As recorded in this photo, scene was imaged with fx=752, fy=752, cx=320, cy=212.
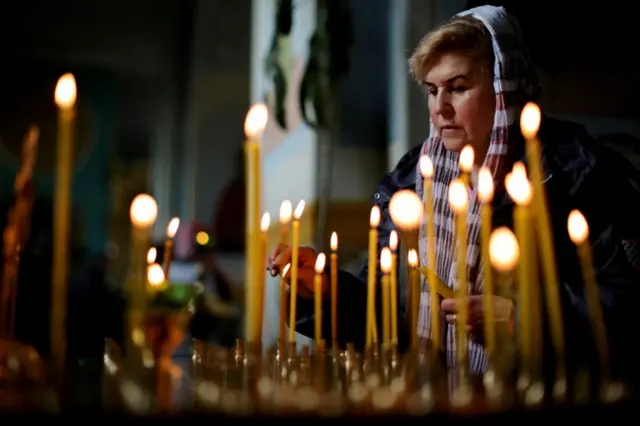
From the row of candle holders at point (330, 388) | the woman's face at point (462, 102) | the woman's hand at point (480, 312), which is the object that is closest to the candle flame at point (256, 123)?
the row of candle holders at point (330, 388)

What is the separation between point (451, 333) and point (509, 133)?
1.20ft

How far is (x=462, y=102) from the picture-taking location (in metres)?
1.31

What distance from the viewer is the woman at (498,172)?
3.73 feet

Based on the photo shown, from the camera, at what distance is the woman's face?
1.31 meters

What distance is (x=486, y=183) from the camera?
31.6 inches

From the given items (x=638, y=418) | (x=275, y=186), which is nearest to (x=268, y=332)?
(x=275, y=186)

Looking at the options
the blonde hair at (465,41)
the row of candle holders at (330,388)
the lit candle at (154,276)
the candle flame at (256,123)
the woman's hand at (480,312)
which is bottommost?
the row of candle holders at (330,388)

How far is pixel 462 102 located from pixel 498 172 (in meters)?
0.14

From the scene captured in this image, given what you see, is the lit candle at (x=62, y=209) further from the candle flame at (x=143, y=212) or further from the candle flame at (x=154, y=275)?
the candle flame at (x=154, y=275)

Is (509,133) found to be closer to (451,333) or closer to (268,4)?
(451,333)

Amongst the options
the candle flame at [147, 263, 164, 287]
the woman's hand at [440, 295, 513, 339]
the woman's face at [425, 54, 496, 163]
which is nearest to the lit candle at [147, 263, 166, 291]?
the candle flame at [147, 263, 164, 287]

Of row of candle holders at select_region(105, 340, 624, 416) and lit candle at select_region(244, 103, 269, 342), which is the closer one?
row of candle holders at select_region(105, 340, 624, 416)

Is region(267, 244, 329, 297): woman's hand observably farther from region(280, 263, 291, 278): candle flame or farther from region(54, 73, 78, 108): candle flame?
region(54, 73, 78, 108): candle flame

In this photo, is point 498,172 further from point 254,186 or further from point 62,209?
point 62,209
